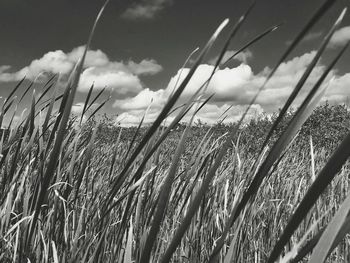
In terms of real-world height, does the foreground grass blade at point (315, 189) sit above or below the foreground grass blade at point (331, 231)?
above

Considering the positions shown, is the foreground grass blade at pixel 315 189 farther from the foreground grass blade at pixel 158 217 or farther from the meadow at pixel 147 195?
the foreground grass blade at pixel 158 217

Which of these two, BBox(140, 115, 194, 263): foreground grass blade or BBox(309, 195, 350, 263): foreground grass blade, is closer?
BBox(309, 195, 350, 263): foreground grass blade

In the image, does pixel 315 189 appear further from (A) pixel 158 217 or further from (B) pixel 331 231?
(A) pixel 158 217

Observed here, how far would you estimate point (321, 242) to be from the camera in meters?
0.33

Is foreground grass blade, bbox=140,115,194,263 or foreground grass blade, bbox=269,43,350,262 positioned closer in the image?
foreground grass blade, bbox=269,43,350,262

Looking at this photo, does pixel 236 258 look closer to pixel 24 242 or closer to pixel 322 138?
pixel 24 242

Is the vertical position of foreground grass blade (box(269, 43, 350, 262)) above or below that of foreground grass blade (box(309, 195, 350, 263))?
above

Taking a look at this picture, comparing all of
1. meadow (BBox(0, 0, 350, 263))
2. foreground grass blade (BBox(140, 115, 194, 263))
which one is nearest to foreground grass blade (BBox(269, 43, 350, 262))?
meadow (BBox(0, 0, 350, 263))

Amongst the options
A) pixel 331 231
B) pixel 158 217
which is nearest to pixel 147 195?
pixel 158 217

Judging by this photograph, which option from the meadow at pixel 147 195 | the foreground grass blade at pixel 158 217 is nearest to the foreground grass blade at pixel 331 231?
the meadow at pixel 147 195

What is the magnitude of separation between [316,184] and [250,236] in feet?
4.79

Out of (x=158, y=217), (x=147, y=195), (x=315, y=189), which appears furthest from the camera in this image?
(x=147, y=195)

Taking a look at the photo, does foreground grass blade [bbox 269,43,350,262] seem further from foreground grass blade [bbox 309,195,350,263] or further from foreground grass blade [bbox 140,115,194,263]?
foreground grass blade [bbox 140,115,194,263]

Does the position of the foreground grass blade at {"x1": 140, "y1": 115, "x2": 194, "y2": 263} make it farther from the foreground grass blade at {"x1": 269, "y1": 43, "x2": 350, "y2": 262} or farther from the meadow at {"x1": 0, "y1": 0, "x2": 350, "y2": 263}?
the foreground grass blade at {"x1": 269, "y1": 43, "x2": 350, "y2": 262}
